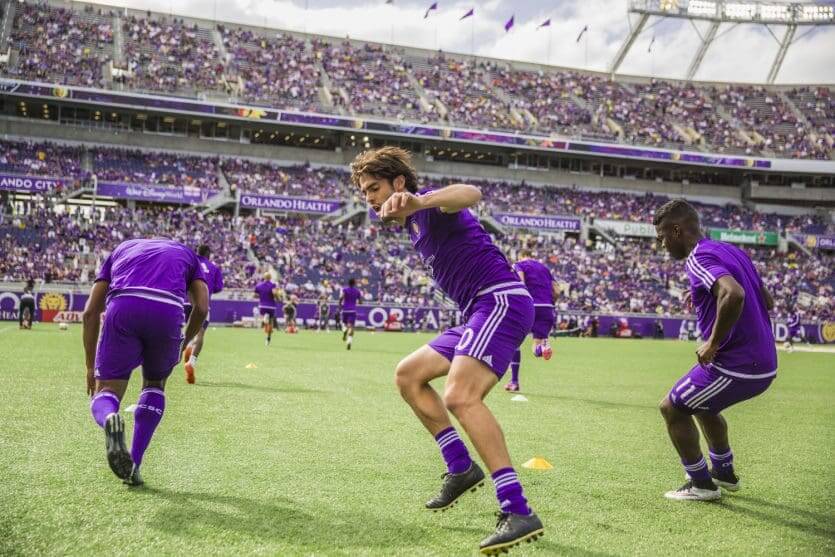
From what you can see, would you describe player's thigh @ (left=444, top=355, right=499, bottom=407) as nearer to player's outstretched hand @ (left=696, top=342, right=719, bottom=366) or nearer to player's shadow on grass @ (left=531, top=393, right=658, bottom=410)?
player's outstretched hand @ (left=696, top=342, right=719, bottom=366)

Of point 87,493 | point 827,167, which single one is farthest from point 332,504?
point 827,167

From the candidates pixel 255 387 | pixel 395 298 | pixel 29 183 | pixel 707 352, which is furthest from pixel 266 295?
pixel 29 183

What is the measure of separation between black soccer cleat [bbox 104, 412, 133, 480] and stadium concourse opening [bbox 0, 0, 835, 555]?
0.01m

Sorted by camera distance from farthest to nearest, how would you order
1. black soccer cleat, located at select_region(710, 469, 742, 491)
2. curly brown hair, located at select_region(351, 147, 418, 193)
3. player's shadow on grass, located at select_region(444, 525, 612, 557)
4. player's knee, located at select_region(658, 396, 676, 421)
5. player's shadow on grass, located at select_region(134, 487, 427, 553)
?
black soccer cleat, located at select_region(710, 469, 742, 491)
player's knee, located at select_region(658, 396, 676, 421)
curly brown hair, located at select_region(351, 147, 418, 193)
player's shadow on grass, located at select_region(134, 487, 427, 553)
player's shadow on grass, located at select_region(444, 525, 612, 557)

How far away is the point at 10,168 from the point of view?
1630 inches

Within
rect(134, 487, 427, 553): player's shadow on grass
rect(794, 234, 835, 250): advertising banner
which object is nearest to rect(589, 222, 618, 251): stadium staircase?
rect(794, 234, 835, 250): advertising banner

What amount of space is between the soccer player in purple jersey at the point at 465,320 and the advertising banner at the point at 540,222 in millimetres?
46116

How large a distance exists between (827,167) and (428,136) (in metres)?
32.8

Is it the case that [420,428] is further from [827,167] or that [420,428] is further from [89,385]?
[827,167]

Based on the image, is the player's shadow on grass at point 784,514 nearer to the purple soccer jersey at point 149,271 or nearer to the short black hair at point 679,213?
the short black hair at point 679,213

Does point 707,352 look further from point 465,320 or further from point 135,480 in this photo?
point 135,480

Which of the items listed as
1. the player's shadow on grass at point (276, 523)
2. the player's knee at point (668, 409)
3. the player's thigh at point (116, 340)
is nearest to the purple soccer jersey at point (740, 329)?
the player's knee at point (668, 409)

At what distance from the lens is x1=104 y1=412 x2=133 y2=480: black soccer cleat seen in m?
4.61

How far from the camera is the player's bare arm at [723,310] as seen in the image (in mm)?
4734
